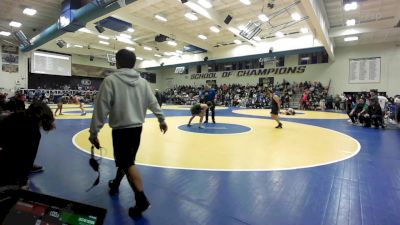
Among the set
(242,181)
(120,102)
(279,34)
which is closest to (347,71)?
(279,34)

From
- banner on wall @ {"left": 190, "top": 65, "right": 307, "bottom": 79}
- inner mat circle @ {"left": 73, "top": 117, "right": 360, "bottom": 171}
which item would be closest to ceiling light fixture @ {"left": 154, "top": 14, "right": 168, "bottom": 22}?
inner mat circle @ {"left": 73, "top": 117, "right": 360, "bottom": 171}

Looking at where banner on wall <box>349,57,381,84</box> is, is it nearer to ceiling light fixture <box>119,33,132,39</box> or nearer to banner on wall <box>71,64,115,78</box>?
ceiling light fixture <box>119,33,132,39</box>

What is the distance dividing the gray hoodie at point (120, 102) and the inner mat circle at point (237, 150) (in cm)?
171

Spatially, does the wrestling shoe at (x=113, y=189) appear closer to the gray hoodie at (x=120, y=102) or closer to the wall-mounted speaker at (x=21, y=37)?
the gray hoodie at (x=120, y=102)

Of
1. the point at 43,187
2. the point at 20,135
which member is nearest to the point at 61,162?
the point at 43,187

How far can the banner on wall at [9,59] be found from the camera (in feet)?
67.2

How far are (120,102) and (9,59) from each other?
24.5m

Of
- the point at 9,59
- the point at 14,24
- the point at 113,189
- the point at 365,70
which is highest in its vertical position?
the point at 14,24

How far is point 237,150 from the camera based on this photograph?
480cm

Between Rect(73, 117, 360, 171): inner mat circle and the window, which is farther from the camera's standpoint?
the window

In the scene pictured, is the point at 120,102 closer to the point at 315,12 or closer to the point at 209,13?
the point at 315,12

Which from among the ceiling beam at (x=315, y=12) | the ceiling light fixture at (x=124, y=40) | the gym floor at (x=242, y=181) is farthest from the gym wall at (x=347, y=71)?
the gym floor at (x=242, y=181)

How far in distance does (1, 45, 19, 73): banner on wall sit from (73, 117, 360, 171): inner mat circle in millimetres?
19527

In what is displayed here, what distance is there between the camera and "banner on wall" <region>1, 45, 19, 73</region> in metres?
20.5
